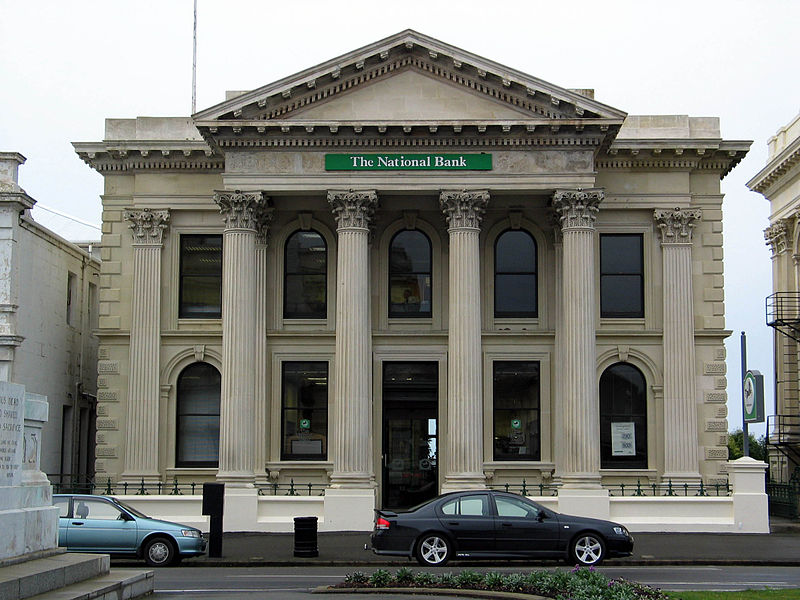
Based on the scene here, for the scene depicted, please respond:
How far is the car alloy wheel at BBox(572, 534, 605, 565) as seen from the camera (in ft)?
75.0

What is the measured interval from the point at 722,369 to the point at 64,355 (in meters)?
21.7

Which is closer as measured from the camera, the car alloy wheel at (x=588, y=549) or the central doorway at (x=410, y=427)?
the car alloy wheel at (x=588, y=549)

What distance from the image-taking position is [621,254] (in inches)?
1425

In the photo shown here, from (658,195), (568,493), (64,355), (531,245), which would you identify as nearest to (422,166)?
(531,245)

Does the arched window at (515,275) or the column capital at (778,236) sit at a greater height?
the column capital at (778,236)

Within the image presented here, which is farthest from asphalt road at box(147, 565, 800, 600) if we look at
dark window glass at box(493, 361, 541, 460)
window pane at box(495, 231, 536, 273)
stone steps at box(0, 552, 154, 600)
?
window pane at box(495, 231, 536, 273)

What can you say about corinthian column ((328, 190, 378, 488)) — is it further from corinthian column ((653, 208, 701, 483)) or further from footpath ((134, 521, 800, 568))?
corinthian column ((653, 208, 701, 483))

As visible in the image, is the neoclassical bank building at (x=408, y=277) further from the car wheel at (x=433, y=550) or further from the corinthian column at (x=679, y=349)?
the car wheel at (x=433, y=550)

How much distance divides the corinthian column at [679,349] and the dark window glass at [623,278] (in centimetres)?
89

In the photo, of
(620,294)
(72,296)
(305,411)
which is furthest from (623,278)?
(72,296)

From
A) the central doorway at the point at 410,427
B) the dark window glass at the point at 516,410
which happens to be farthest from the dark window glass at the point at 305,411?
the dark window glass at the point at 516,410

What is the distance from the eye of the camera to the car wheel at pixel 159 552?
926 inches

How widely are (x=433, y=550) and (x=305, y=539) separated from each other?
12.4 ft

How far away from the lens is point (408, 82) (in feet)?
109
